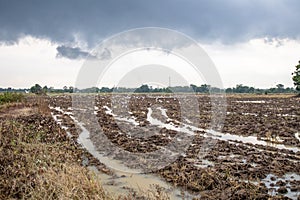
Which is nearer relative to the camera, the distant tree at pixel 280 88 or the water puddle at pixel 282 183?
the water puddle at pixel 282 183

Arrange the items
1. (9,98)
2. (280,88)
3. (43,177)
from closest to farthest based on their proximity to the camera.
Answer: (43,177), (9,98), (280,88)

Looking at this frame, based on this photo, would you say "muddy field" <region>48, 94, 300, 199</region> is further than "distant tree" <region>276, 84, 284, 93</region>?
No

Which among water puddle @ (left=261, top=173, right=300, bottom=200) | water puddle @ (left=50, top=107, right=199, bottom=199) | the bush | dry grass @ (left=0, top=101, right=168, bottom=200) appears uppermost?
the bush

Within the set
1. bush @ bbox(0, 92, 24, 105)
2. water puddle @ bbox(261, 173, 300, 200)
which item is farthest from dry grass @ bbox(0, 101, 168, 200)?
bush @ bbox(0, 92, 24, 105)

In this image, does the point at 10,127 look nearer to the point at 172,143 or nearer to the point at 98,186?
the point at 172,143

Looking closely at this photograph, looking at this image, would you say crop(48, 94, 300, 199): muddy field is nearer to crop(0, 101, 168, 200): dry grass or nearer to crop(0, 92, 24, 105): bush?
crop(0, 101, 168, 200): dry grass

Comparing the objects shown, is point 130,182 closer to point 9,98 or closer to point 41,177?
point 41,177

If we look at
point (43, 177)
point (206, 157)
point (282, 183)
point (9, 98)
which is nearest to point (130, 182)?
point (43, 177)

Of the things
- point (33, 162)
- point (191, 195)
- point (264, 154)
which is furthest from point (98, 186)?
point (264, 154)

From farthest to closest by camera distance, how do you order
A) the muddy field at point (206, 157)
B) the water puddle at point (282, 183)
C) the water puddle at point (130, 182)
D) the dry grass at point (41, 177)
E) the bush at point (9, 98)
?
the bush at point (9, 98) → the muddy field at point (206, 157) → the water puddle at point (130, 182) → the water puddle at point (282, 183) → the dry grass at point (41, 177)

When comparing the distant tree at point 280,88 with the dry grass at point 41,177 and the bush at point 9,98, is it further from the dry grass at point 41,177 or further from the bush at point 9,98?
the dry grass at point 41,177

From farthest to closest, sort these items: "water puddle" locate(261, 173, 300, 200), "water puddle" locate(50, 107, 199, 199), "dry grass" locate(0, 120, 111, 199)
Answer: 1. "water puddle" locate(50, 107, 199, 199)
2. "water puddle" locate(261, 173, 300, 200)
3. "dry grass" locate(0, 120, 111, 199)

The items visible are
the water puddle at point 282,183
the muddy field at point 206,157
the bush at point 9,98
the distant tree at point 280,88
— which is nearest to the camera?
the water puddle at point 282,183

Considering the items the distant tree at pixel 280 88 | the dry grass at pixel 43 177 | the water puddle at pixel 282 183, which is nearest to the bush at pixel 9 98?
the dry grass at pixel 43 177
